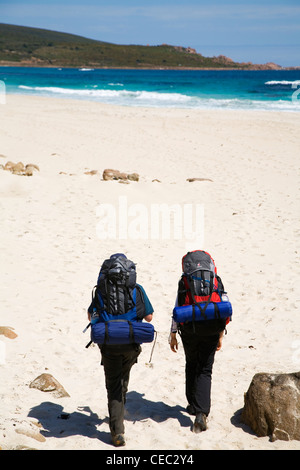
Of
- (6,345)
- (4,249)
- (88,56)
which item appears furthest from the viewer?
(88,56)

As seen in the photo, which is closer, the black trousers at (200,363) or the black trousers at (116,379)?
the black trousers at (116,379)

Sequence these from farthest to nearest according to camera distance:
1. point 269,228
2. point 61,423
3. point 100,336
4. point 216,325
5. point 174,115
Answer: point 174,115, point 269,228, point 61,423, point 216,325, point 100,336

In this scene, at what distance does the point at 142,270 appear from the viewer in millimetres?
8523

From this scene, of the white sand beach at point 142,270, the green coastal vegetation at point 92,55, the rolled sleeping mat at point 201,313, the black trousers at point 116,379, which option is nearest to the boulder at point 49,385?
the white sand beach at point 142,270

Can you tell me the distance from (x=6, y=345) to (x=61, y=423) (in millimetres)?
1575

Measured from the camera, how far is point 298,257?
9133 millimetres

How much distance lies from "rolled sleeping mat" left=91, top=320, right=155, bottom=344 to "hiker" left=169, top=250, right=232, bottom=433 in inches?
12.5

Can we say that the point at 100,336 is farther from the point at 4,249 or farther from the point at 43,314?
the point at 4,249

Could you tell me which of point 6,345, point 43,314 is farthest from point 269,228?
point 6,345

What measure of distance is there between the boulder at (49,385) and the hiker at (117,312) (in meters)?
1.02

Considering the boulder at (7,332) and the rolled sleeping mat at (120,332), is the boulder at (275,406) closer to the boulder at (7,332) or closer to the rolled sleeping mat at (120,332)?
the rolled sleeping mat at (120,332)

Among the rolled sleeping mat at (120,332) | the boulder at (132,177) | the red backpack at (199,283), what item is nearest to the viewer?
the rolled sleeping mat at (120,332)

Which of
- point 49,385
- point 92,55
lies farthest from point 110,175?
point 92,55

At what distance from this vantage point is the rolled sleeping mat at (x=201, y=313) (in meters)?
3.89
